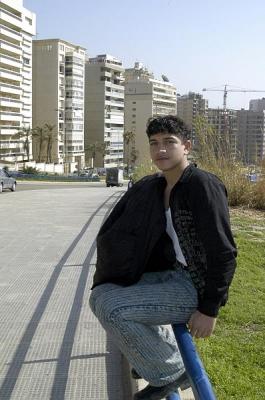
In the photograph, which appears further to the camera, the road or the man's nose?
the road

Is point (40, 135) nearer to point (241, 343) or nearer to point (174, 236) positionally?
point (241, 343)

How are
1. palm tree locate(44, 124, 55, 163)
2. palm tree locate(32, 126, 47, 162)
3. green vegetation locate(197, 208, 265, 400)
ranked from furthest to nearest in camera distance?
1. palm tree locate(44, 124, 55, 163)
2. palm tree locate(32, 126, 47, 162)
3. green vegetation locate(197, 208, 265, 400)

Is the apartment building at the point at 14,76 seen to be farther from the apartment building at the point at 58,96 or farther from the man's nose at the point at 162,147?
the man's nose at the point at 162,147

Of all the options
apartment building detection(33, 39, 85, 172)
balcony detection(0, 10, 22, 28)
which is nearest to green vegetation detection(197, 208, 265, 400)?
balcony detection(0, 10, 22, 28)

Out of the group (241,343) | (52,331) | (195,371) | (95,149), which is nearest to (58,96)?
(95,149)

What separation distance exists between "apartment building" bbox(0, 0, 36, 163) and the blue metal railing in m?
63.8

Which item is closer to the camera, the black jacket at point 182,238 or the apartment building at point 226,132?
the black jacket at point 182,238

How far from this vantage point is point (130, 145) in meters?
104

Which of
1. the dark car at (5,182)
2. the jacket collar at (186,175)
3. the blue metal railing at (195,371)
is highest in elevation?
the jacket collar at (186,175)

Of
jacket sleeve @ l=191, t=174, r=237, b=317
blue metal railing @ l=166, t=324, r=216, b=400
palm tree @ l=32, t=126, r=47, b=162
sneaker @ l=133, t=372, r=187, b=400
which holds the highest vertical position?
palm tree @ l=32, t=126, r=47, b=162

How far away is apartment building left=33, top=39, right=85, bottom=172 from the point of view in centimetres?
7988

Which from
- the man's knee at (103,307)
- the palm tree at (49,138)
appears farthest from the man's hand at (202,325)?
the palm tree at (49,138)

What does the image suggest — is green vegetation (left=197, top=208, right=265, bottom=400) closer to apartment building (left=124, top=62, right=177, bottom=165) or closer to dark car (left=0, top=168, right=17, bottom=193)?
dark car (left=0, top=168, right=17, bottom=193)

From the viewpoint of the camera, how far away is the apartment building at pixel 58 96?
79875 millimetres
